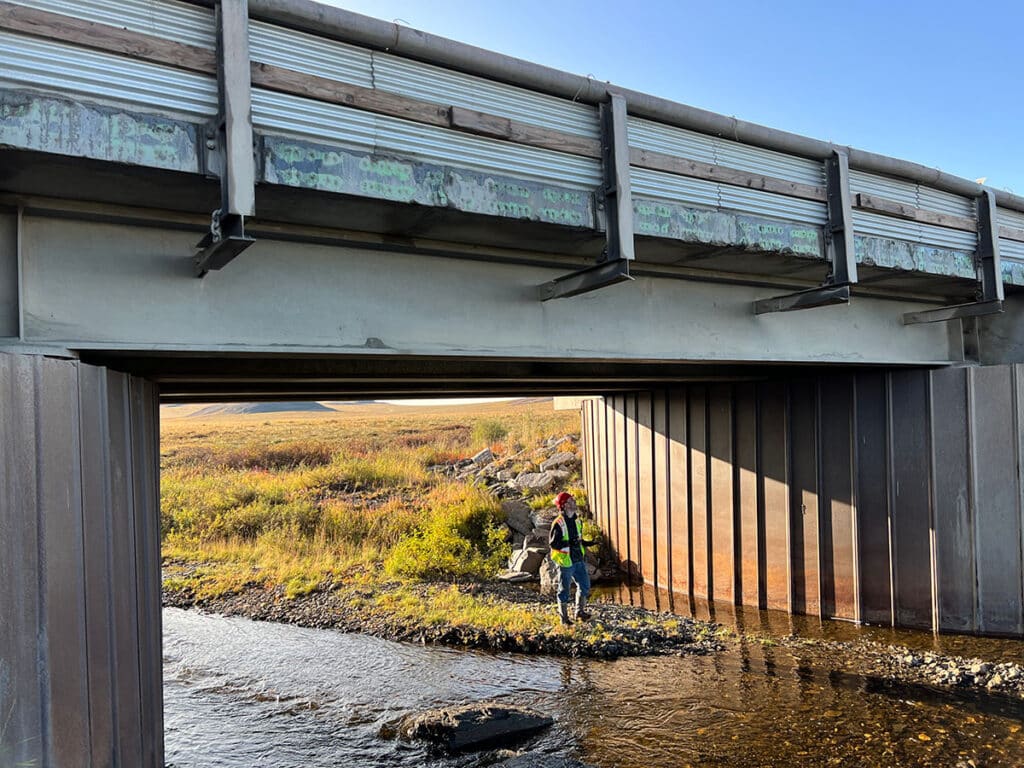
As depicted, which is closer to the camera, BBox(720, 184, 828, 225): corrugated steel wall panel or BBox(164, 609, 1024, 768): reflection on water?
BBox(164, 609, 1024, 768): reflection on water

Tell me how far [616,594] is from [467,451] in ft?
57.0

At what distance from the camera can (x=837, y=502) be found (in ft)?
36.1

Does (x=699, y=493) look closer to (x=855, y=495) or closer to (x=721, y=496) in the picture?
(x=721, y=496)

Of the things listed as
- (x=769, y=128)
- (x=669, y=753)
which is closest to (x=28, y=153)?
(x=769, y=128)

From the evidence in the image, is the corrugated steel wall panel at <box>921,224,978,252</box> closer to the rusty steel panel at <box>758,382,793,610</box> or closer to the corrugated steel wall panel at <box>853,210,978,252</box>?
the corrugated steel wall panel at <box>853,210,978,252</box>

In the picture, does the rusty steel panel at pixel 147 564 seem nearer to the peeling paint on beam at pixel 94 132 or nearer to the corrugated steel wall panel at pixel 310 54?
the peeling paint on beam at pixel 94 132

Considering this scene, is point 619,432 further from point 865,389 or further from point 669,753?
point 669,753

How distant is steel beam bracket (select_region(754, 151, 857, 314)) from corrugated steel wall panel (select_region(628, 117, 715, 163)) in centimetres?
160

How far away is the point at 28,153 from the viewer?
4023 mm

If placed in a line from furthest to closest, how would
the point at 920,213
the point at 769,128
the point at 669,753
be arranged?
1. the point at 920,213
2. the point at 769,128
3. the point at 669,753

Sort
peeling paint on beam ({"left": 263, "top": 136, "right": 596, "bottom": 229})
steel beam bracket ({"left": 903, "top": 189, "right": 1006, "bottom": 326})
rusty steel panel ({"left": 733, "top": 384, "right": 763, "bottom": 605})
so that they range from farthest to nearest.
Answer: rusty steel panel ({"left": 733, "top": 384, "right": 763, "bottom": 605}), steel beam bracket ({"left": 903, "top": 189, "right": 1006, "bottom": 326}), peeling paint on beam ({"left": 263, "top": 136, "right": 596, "bottom": 229})

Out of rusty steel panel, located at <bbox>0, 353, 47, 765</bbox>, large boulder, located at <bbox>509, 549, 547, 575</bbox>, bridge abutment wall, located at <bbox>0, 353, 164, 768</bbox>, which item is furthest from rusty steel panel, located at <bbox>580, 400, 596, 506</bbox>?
rusty steel panel, located at <bbox>0, 353, 47, 765</bbox>

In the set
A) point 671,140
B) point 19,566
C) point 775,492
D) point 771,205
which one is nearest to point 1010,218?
point 771,205

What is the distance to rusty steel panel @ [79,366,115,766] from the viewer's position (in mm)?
4445
